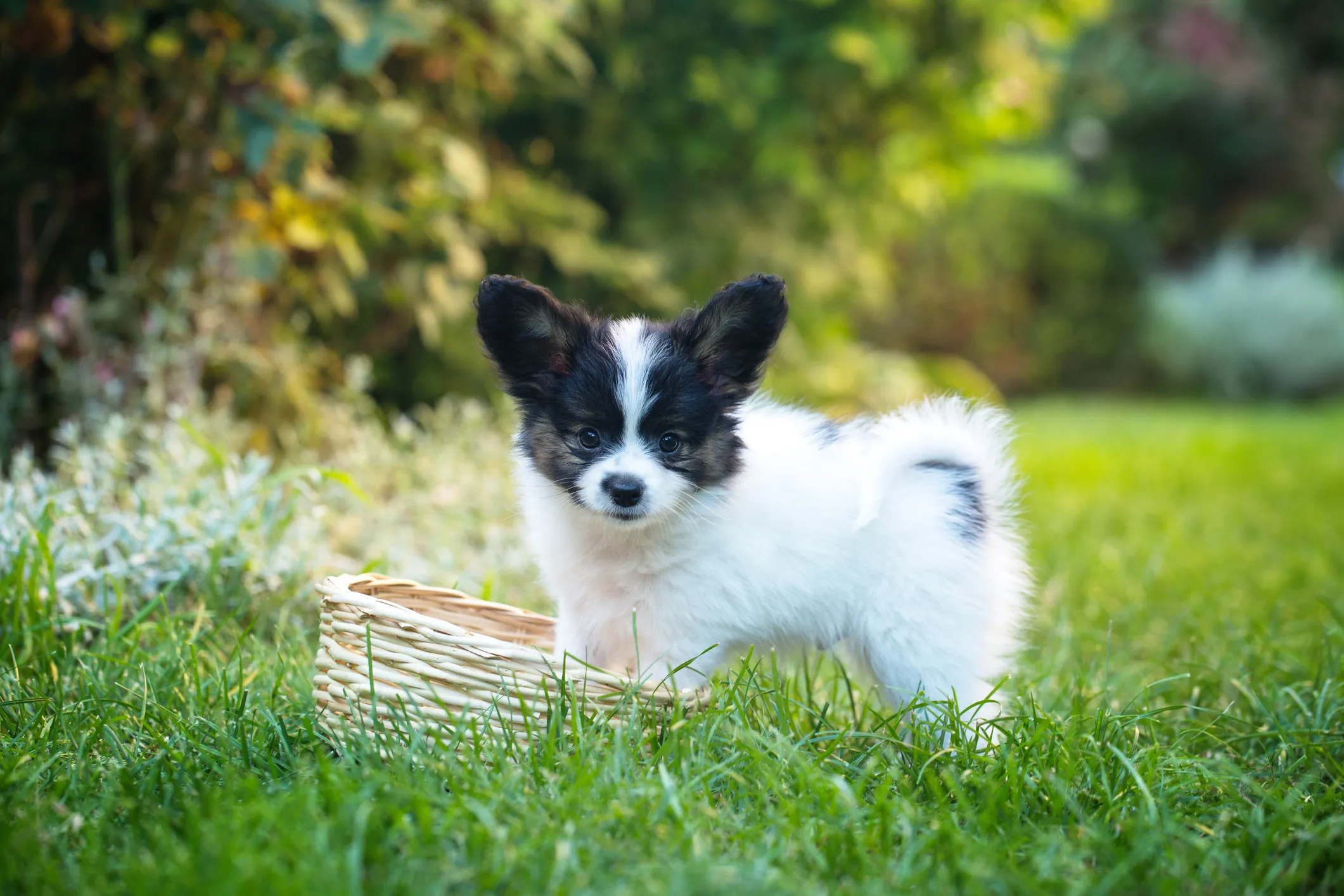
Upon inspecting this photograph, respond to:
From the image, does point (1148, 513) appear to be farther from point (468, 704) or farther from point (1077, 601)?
point (468, 704)

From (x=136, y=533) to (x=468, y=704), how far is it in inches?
57.8

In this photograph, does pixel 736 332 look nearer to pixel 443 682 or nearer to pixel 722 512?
pixel 722 512

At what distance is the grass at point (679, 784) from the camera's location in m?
1.79

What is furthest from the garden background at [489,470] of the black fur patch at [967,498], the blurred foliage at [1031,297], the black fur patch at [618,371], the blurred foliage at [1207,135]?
the blurred foliage at [1207,135]

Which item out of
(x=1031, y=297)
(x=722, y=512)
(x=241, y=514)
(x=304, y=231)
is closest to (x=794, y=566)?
(x=722, y=512)

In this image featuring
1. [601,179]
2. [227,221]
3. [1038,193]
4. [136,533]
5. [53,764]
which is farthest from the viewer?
[1038,193]

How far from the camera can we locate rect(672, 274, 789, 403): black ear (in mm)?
2438

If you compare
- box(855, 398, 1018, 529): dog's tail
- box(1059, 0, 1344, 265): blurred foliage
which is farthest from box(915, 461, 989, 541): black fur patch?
box(1059, 0, 1344, 265): blurred foliage

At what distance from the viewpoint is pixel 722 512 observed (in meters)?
2.57

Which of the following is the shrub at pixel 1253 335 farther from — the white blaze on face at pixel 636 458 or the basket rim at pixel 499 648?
the basket rim at pixel 499 648

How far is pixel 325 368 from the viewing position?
4.84 m

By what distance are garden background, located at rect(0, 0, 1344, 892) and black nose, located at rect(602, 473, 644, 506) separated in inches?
19.0

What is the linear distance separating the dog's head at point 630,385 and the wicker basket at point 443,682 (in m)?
0.36

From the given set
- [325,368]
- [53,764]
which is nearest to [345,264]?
[325,368]
